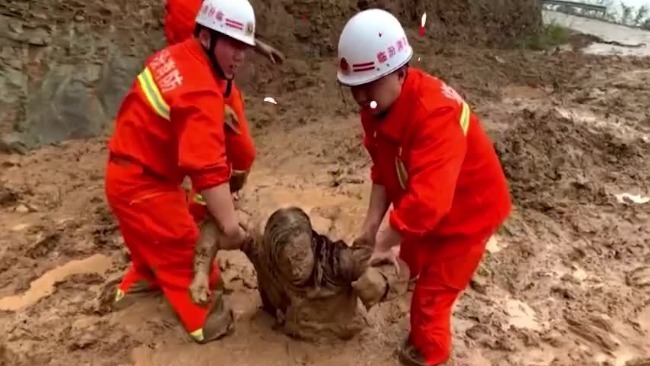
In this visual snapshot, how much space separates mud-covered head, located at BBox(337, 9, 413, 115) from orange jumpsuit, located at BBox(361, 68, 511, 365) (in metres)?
0.05

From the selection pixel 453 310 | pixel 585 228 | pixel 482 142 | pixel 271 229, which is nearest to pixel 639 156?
pixel 585 228

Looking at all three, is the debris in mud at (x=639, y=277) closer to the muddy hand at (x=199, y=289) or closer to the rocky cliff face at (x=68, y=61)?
the muddy hand at (x=199, y=289)

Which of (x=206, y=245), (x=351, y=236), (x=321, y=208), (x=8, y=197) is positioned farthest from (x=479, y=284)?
(x=8, y=197)

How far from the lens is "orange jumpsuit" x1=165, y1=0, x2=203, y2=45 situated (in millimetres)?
4629

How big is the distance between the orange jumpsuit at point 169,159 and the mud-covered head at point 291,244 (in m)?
0.29

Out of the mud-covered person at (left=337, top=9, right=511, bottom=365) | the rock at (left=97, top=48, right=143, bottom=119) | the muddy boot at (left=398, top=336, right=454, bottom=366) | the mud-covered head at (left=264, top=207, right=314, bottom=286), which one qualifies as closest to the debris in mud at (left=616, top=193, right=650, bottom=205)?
the mud-covered person at (left=337, top=9, right=511, bottom=365)

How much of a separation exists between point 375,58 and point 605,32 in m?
8.63

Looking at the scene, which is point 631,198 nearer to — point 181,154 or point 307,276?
point 307,276

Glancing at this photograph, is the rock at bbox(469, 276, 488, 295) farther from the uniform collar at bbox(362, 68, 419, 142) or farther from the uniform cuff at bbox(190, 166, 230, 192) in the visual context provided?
the uniform cuff at bbox(190, 166, 230, 192)

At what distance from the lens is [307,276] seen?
3.15 metres

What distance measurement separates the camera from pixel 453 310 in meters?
3.77

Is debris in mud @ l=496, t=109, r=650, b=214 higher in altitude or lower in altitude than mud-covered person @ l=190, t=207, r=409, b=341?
Result: lower

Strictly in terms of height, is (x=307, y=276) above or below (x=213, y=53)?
below

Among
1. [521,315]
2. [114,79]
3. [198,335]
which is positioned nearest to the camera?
[198,335]
